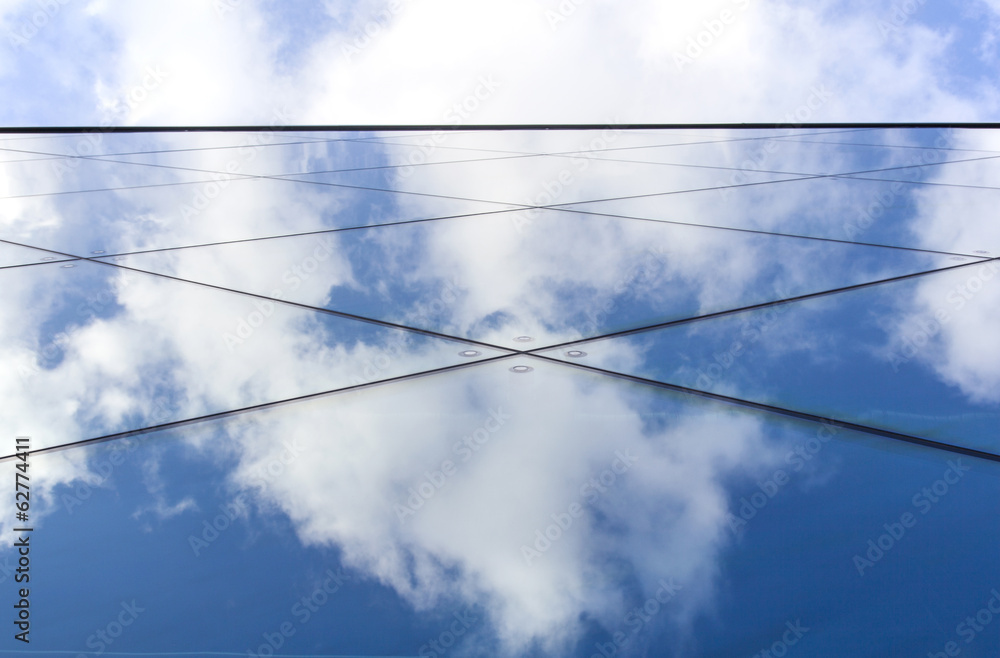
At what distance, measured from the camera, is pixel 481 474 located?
1.96 m

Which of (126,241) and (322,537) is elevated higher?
(126,241)

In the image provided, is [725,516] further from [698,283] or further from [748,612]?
[698,283]

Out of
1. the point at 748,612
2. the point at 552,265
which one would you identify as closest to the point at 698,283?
the point at 552,265

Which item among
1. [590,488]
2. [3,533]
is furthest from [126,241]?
Answer: [590,488]

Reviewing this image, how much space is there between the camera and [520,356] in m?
2.66

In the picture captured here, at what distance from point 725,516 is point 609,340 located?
41.8 inches

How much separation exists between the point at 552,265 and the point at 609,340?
3.23 ft

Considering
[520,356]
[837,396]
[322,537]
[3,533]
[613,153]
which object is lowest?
[322,537]

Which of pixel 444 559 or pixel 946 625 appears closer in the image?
pixel 946 625

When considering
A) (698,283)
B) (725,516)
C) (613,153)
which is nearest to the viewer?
(725,516)

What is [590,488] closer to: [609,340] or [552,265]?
[609,340]

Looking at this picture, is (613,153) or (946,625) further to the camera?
(613,153)

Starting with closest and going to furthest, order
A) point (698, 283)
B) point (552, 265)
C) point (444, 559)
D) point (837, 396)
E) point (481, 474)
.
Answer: point (444, 559), point (481, 474), point (837, 396), point (698, 283), point (552, 265)

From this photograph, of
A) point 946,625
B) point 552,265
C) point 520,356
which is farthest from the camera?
point 552,265
